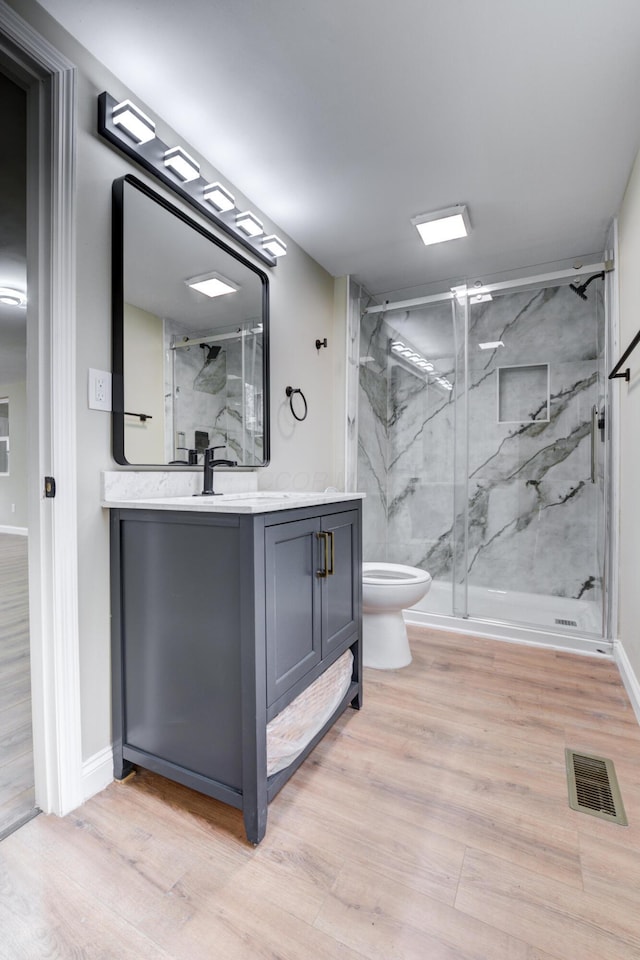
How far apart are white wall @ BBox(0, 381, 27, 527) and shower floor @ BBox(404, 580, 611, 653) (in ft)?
19.5

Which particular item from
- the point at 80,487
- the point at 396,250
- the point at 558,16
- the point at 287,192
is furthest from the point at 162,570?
the point at 396,250

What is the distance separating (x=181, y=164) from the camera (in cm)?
164

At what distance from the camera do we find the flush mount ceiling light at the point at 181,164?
1.60m

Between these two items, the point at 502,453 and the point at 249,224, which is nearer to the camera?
the point at 249,224

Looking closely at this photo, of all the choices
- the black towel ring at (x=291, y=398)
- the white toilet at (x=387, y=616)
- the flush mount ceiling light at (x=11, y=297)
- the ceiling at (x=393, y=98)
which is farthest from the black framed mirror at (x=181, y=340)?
the flush mount ceiling light at (x=11, y=297)

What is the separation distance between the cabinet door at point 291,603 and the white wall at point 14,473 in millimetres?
6348

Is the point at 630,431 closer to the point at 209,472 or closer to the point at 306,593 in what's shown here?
the point at 306,593

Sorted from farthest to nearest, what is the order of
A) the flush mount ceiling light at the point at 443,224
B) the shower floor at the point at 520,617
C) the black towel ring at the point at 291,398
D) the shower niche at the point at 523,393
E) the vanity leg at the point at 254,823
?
the shower niche at the point at 523,393, the shower floor at the point at 520,617, the black towel ring at the point at 291,398, the flush mount ceiling light at the point at 443,224, the vanity leg at the point at 254,823

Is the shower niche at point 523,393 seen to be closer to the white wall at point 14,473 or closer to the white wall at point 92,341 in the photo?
the white wall at point 92,341

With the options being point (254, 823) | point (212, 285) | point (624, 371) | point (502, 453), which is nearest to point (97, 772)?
point (254, 823)

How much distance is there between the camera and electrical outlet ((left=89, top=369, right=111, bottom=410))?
1.37 metres

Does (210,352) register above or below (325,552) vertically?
above

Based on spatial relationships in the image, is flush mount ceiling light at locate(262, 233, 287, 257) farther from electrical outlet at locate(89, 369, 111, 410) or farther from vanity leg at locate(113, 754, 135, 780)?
vanity leg at locate(113, 754, 135, 780)

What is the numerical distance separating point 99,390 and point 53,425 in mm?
195
